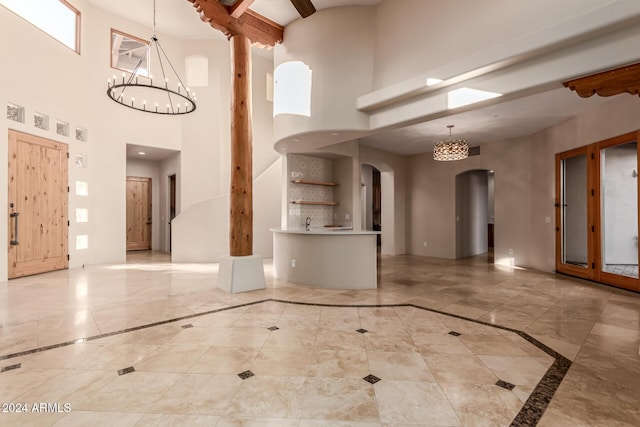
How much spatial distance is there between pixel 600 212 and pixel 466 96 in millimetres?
3682

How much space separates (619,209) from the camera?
5.06m

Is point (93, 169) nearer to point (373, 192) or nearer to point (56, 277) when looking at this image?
point (56, 277)

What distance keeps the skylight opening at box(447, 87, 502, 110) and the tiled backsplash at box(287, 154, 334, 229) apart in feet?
11.8

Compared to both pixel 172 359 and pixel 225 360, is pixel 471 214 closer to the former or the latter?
pixel 225 360

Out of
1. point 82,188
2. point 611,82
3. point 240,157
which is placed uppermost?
point 611,82

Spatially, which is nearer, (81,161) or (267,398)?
(267,398)

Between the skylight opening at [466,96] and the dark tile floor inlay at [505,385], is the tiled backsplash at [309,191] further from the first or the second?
the dark tile floor inlay at [505,385]

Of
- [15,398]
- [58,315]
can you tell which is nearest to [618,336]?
[15,398]

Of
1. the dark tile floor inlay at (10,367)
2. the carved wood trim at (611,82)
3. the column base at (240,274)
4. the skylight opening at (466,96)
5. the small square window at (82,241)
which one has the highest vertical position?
the skylight opening at (466,96)

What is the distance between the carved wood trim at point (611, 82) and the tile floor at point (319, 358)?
235cm

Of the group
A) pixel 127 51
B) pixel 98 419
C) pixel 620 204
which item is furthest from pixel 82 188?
pixel 620 204

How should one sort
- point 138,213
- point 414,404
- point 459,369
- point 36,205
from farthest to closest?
point 138,213, point 36,205, point 459,369, point 414,404

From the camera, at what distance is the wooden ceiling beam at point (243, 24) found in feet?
15.0

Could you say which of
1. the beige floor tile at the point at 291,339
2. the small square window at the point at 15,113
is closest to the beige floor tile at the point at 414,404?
the beige floor tile at the point at 291,339
